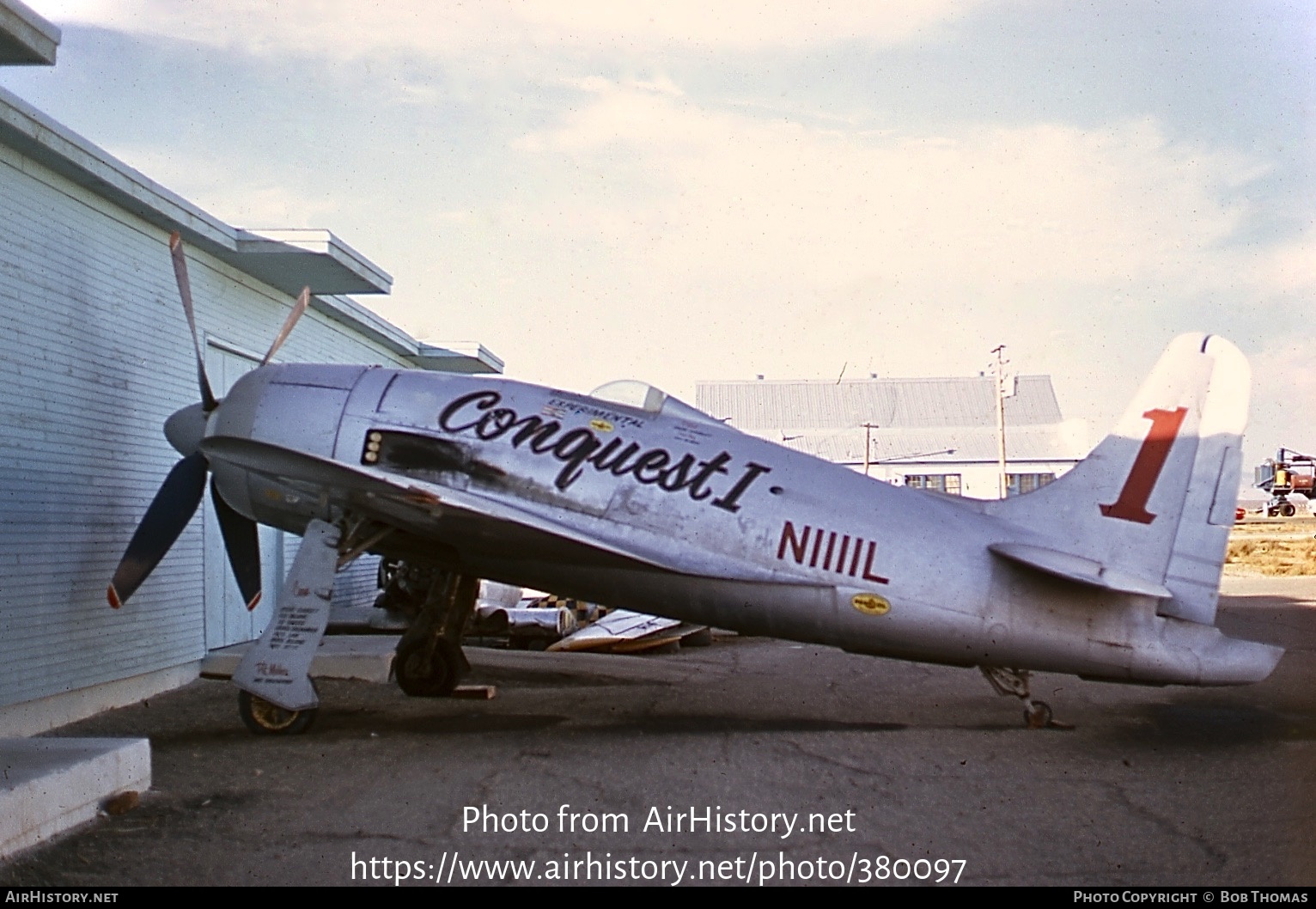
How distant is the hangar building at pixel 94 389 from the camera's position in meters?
9.20

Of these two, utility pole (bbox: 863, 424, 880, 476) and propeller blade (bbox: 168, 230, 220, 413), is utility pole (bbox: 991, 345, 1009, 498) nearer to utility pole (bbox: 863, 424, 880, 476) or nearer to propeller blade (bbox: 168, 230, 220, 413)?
utility pole (bbox: 863, 424, 880, 476)

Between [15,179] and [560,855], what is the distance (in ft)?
24.7

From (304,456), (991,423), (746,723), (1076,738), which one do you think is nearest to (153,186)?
(304,456)

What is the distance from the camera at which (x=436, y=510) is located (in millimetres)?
8867

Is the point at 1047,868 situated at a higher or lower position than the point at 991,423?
lower

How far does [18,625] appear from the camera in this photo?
9.19 m

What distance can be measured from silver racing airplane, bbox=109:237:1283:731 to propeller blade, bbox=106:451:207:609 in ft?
0.07

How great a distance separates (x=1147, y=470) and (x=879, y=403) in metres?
55.6

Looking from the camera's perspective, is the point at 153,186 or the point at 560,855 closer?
the point at 560,855

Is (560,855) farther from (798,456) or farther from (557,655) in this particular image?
(557,655)

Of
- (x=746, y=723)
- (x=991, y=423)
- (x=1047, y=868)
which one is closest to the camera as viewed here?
(x=1047, y=868)

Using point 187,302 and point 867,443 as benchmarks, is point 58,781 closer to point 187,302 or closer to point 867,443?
point 187,302

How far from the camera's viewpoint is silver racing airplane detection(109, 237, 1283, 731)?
8.31 metres

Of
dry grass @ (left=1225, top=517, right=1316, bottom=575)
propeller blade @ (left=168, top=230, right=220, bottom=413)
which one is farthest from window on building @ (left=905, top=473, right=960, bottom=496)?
propeller blade @ (left=168, top=230, right=220, bottom=413)
